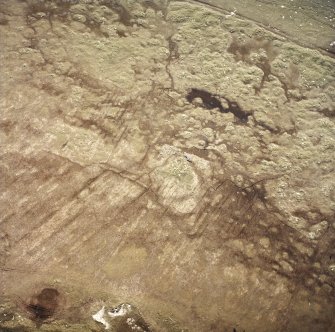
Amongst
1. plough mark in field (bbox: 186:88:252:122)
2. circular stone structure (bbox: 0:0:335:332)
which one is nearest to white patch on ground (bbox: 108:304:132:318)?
circular stone structure (bbox: 0:0:335:332)

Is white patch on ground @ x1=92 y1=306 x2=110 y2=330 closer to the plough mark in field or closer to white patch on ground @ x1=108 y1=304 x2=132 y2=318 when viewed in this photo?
white patch on ground @ x1=108 y1=304 x2=132 y2=318

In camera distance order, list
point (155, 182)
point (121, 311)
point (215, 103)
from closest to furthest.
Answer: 1. point (121, 311)
2. point (155, 182)
3. point (215, 103)

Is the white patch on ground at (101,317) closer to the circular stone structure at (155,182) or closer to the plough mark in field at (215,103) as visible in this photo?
the circular stone structure at (155,182)

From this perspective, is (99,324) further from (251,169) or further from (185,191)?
(251,169)

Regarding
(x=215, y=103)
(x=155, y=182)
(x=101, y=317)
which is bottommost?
(x=101, y=317)

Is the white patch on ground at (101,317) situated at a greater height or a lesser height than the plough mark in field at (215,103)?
lesser

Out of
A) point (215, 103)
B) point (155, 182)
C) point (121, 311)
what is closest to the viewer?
point (121, 311)

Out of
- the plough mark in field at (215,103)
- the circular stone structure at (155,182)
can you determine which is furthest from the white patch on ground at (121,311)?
the plough mark in field at (215,103)

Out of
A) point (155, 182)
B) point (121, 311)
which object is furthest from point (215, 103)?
point (121, 311)

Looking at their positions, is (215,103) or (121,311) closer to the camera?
(121,311)

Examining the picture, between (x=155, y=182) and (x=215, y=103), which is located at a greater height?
(x=215, y=103)

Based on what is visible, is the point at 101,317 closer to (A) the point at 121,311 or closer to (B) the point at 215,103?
(A) the point at 121,311

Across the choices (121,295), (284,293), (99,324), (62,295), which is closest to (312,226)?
(284,293)
